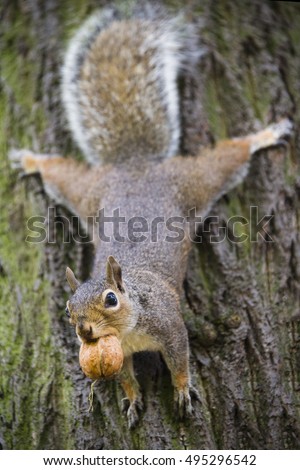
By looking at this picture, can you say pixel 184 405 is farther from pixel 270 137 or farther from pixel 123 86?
pixel 123 86

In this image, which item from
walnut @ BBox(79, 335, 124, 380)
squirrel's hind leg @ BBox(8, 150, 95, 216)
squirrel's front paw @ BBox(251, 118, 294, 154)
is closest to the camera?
walnut @ BBox(79, 335, 124, 380)

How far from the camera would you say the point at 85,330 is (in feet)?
5.36

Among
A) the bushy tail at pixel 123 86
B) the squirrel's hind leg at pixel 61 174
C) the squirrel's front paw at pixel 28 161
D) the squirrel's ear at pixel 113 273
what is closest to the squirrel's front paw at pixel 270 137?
the bushy tail at pixel 123 86

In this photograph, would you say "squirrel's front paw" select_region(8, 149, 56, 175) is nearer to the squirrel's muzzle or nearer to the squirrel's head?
the squirrel's head

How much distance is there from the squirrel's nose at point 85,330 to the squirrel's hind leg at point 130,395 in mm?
329

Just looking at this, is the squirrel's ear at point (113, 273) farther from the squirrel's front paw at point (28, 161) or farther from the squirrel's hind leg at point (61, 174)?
the squirrel's front paw at point (28, 161)

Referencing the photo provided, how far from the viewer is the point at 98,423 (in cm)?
196

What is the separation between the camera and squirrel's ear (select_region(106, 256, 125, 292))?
5.72 ft

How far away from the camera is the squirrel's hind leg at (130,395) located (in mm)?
1925

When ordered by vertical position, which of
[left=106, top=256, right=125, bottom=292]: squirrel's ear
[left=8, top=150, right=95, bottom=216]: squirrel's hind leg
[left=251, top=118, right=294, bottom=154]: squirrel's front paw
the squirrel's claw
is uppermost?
[left=251, top=118, right=294, bottom=154]: squirrel's front paw

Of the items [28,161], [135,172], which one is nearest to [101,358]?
[135,172]

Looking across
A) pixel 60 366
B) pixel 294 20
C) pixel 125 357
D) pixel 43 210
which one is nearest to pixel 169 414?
pixel 125 357

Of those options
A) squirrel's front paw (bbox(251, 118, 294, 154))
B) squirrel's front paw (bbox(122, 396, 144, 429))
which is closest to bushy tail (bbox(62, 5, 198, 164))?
squirrel's front paw (bbox(251, 118, 294, 154))

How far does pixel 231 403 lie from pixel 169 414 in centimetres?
21
